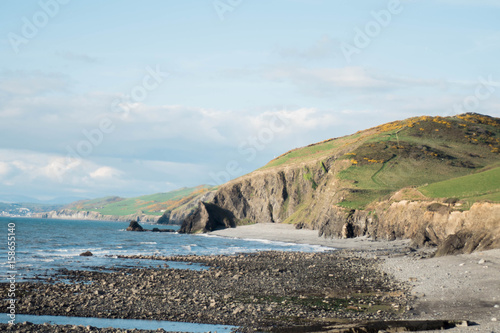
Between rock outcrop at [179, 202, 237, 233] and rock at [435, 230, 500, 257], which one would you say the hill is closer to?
rock outcrop at [179, 202, 237, 233]

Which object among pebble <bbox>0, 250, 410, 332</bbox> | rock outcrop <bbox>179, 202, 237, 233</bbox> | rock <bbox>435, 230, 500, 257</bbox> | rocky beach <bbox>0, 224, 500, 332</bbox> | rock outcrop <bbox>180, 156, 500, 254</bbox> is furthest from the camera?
rock outcrop <bbox>179, 202, 237, 233</bbox>

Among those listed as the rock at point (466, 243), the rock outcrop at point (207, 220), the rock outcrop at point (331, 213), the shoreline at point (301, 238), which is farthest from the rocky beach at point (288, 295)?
the rock outcrop at point (207, 220)

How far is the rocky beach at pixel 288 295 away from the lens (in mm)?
21703

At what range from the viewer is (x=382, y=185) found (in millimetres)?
99688

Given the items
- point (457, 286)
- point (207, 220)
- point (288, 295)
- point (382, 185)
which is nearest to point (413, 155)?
point (382, 185)

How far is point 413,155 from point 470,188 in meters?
55.1

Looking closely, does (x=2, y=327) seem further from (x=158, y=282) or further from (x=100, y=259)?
(x=100, y=259)

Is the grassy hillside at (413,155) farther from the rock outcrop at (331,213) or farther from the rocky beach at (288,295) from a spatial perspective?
the rocky beach at (288,295)

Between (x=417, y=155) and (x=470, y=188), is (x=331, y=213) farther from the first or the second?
(x=470, y=188)

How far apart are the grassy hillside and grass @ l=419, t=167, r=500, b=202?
0.51 m

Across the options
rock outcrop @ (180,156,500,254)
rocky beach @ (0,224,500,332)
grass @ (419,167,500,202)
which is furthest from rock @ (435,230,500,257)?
grass @ (419,167,500,202)

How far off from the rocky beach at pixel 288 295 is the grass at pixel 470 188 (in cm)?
1853

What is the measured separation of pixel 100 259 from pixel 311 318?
3650 cm

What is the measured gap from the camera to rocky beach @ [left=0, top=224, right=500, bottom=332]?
2170 cm
